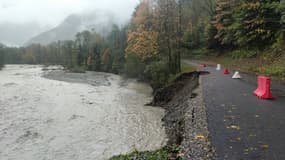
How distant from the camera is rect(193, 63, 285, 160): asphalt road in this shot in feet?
13.9

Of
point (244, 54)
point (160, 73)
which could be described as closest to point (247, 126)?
point (244, 54)

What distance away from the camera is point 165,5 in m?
22.5

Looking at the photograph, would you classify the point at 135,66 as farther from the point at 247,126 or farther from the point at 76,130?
the point at 247,126

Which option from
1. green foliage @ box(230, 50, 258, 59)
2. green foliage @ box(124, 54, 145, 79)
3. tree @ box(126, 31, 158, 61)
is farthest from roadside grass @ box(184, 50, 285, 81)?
green foliage @ box(124, 54, 145, 79)

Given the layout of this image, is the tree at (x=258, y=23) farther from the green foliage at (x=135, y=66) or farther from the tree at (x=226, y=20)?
the green foliage at (x=135, y=66)

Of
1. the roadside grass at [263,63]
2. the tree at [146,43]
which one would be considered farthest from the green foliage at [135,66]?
the roadside grass at [263,63]

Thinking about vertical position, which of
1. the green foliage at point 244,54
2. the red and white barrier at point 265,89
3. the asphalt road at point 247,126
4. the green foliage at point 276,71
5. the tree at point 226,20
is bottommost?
the asphalt road at point 247,126

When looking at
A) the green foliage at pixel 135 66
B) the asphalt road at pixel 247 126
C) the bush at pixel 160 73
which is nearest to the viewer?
the asphalt road at pixel 247 126

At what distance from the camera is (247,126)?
5539 mm

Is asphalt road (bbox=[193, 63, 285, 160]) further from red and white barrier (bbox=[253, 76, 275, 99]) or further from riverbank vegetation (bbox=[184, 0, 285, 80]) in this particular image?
riverbank vegetation (bbox=[184, 0, 285, 80])

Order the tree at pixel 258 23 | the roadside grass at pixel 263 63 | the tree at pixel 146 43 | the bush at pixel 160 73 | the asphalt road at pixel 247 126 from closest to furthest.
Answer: the asphalt road at pixel 247 126 → the roadside grass at pixel 263 63 → the tree at pixel 258 23 → the bush at pixel 160 73 → the tree at pixel 146 43

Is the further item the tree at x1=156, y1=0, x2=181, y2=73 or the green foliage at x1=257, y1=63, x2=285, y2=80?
the tree at x1=156, y1=0, x2=181, y2=73

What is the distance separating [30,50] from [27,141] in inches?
4735

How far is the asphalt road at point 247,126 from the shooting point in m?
4.25
